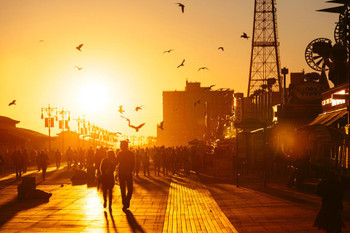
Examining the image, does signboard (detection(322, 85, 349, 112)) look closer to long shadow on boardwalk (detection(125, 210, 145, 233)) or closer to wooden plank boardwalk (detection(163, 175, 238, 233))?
wooden plank boardwalk (detection(163, 175, 238, 233))

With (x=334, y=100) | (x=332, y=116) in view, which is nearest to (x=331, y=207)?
(x=332, y=116)

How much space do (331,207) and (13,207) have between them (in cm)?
1003

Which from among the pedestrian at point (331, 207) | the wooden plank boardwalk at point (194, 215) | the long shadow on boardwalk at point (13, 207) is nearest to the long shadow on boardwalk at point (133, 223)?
the wooden plank boardwalk at point (194, 215)

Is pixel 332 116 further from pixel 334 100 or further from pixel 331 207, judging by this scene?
pixel 331 207

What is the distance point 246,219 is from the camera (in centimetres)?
1385

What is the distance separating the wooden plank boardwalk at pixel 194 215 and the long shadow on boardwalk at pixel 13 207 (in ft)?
12.9

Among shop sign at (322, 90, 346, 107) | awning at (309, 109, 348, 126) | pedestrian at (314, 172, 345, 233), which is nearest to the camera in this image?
pedestrian at (314, 172, 345, 233)

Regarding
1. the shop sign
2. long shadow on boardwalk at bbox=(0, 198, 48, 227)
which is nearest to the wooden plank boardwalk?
long shadow on boardwalk at bbox=(0, 198, 48, 227)

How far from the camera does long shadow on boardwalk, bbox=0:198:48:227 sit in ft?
48.0

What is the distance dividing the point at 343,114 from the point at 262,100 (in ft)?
101

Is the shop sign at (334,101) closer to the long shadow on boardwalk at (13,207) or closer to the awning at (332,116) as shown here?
the awning at (332,116)

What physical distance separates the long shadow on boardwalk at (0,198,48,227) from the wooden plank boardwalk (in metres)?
3.95

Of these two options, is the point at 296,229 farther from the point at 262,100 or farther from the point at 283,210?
the point at 262,100

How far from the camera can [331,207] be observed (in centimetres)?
1045
